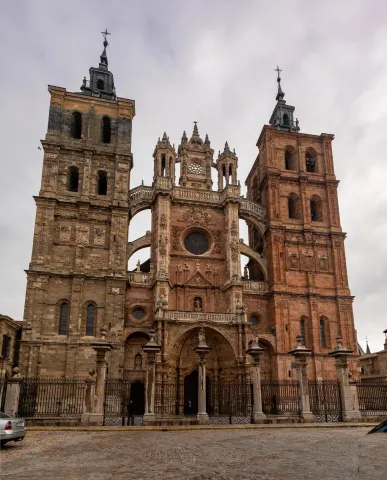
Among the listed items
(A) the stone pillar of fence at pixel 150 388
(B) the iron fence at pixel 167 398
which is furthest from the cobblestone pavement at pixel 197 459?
(B) the iron fence at pixel 167 398

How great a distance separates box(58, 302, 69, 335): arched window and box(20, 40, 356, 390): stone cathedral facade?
0.09 meters

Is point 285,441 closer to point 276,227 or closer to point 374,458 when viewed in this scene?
point 374,458

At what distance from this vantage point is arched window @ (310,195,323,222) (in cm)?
3569

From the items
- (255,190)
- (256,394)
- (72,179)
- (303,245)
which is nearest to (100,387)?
→ (256,394)

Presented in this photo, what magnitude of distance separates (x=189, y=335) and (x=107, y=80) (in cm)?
2477

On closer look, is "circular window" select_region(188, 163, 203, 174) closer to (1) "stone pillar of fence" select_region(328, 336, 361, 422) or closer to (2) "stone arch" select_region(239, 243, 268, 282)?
(2) "stone arch" select_region(239, 243, 268, 282)

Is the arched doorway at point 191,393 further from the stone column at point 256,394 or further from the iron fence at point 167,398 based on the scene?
the stone column at point 256,394

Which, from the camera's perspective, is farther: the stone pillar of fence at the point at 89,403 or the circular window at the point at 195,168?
the circular window at the point at 195,168

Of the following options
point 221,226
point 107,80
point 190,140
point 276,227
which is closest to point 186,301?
point 221,226

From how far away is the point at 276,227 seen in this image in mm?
33188

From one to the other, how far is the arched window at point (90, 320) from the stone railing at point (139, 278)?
10.8 feet

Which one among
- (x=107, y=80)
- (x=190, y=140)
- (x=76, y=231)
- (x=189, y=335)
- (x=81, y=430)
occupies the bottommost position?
(x=81, y=430)

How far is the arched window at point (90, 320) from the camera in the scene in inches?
1089

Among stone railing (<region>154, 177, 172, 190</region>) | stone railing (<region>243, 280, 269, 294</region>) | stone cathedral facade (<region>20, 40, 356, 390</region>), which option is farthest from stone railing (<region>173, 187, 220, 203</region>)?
stone railing (<region>243, 280, 269, 294</region>)
